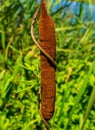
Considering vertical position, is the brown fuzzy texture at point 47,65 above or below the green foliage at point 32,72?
above

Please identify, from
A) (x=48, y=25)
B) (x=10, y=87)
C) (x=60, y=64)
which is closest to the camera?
(x=48, y=25)

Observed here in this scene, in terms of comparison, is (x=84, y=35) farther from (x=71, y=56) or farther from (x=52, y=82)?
(x=52, y=82)

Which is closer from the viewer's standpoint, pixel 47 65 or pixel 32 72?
pixel 47 65

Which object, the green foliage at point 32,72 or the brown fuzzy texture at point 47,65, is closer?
the brown fuzzy texture at point 47,65

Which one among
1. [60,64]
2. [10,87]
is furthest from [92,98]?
[60,64]
